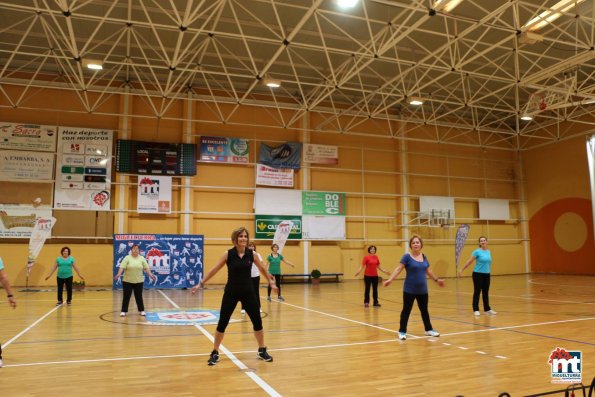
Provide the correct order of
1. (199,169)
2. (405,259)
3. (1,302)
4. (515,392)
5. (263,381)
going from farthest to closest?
(199,169)
(1,302)
(405,259)
(263,381)
(515,392)

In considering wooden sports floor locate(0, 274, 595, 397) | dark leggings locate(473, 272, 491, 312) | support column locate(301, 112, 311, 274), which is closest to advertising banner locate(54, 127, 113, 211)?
wooden sports floor locate(0, 274, 595, 397)

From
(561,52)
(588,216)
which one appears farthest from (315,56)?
(588,216)

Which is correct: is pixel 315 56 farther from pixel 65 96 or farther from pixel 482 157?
pixel 482 157

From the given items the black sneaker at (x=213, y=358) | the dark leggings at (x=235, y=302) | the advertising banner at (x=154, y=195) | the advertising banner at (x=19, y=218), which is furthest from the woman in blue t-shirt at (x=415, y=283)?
the advertising banner at (x=19, y=218)

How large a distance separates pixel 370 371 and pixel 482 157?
2357cm

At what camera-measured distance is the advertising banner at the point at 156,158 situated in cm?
1942

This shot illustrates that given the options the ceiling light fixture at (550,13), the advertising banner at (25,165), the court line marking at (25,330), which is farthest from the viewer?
the advertising banner at (25,165)

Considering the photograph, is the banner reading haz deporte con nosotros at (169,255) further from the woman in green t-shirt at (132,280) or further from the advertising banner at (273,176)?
the woman in green t-shirt at (132,280)

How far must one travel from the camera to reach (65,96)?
1956 cm

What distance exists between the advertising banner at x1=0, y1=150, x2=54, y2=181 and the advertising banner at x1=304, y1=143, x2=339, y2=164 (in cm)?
1106

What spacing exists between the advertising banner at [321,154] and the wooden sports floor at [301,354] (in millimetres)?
12410

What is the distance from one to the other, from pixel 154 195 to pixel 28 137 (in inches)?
212

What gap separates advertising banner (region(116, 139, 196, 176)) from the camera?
1942 centimetres

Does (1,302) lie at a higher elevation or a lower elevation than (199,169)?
lower
